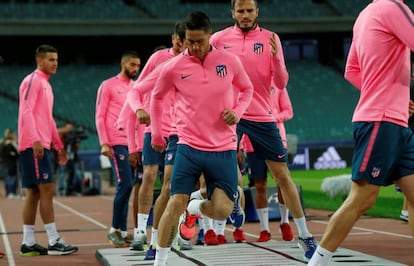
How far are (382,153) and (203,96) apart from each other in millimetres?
1736

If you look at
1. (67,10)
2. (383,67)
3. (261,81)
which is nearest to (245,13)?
(261,81)

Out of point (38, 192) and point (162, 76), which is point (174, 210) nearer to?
point (162, 76)

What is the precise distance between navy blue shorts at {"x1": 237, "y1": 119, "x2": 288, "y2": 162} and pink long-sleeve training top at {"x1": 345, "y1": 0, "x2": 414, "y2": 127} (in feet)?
8.46

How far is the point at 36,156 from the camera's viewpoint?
31.5 ft

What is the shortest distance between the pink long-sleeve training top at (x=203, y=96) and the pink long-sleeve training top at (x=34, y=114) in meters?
2.83

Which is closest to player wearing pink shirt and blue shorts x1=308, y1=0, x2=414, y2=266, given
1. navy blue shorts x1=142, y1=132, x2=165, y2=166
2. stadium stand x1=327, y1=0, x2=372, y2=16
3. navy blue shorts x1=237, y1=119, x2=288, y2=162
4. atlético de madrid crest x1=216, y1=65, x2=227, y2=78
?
atlético de madrid crest x1=216, y1=65, x2=227, y2=78

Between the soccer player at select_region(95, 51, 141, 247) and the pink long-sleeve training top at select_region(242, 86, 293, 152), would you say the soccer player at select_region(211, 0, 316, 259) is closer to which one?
the soccer player at select_region(95, 51, 141, 247)

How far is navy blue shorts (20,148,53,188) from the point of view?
31.7 ft

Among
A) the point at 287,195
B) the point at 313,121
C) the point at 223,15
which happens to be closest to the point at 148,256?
the point at 287,195

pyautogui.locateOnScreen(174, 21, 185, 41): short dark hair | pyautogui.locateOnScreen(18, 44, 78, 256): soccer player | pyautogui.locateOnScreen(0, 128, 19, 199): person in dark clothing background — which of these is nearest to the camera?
pyautogui.locateOnScreen(174, 21, 185, 41): short dark hair

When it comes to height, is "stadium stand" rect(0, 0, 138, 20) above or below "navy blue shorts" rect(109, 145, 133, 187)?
below

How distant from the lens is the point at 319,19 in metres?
41.8

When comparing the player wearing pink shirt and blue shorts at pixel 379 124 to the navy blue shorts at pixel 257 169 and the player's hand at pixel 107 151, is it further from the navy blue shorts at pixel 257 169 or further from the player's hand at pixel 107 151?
the player's hand at pixel 107 151

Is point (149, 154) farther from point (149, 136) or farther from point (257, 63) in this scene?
point (257, 63)
